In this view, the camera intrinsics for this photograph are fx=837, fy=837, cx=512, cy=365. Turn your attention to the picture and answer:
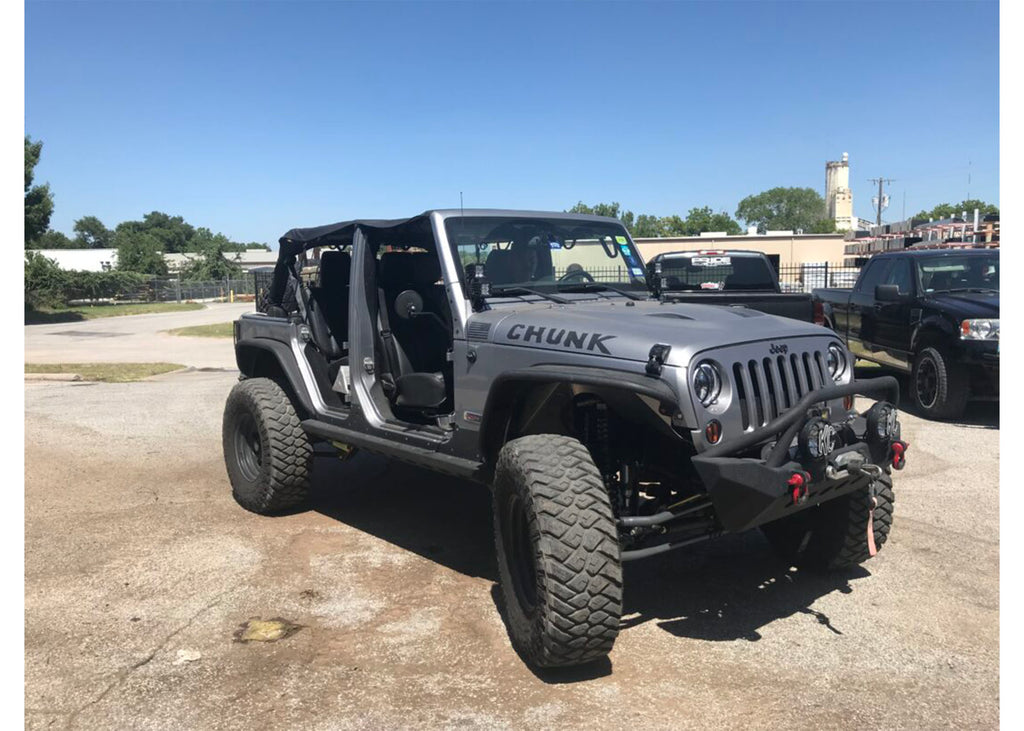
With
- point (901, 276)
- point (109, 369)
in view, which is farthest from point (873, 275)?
point (109, 369)

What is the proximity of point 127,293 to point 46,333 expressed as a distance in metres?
22.7

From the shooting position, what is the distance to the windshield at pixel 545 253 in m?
4.85

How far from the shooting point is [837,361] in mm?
4277

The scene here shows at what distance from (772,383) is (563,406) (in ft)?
3.37

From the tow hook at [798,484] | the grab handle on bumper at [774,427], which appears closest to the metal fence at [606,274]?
the grab handle on bumper at [774,427]

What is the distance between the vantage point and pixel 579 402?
4180mm

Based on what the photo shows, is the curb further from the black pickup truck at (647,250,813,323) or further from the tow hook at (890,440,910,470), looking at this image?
the tow hook at (890,440,910,470)

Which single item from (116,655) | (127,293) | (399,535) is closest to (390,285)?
(399,535)

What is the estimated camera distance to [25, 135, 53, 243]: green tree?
103 feet

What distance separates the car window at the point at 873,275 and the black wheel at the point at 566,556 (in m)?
8.27

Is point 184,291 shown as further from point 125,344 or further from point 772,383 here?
point 772,383

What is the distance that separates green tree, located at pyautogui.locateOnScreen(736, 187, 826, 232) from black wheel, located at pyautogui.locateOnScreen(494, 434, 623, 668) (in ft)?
400

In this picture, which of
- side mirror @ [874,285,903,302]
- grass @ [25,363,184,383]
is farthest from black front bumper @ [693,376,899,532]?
grass @ [25,363,184,383]
